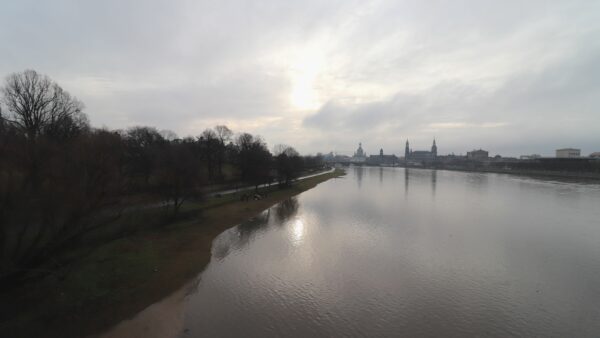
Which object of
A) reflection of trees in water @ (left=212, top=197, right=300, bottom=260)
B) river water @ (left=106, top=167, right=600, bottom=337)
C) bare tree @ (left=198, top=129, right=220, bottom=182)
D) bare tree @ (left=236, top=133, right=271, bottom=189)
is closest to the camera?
river water @ (left=106, top=167, right=600, bottom=337)

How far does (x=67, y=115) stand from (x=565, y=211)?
5943 cm

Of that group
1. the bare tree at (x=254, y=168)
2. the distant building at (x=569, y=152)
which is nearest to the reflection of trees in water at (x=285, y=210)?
the bare tree at (x=254, y=168)

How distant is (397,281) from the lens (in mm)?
13234

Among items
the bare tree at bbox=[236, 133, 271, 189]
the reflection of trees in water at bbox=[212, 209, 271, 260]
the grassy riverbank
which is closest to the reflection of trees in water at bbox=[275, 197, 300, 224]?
the reflection of trees in water at bbox=[212, 209, 271, 260]

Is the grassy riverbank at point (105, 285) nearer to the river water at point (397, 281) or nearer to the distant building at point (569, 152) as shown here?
the river water at point (397, 281)

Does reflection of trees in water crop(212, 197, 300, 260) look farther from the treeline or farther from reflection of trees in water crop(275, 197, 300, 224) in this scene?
the treeline

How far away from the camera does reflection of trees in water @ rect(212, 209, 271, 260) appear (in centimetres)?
1758

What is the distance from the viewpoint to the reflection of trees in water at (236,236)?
17.6 metres

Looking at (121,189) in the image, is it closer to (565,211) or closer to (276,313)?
(276,313)

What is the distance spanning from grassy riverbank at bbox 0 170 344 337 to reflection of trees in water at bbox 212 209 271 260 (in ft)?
2.29

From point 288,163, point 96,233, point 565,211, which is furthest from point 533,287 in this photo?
point 288,163

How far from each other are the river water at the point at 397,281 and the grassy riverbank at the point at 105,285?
4.68 ft

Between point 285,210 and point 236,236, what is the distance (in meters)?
11.5

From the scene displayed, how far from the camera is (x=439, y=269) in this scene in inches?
582
